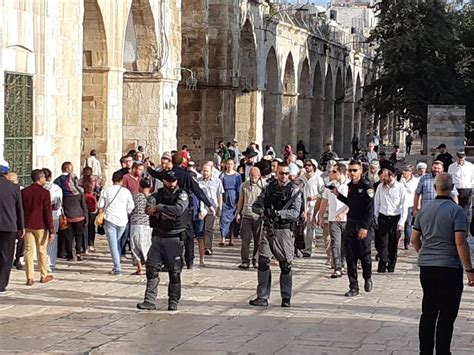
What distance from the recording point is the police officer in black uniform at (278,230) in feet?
36.5

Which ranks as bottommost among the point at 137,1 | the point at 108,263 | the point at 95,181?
the point at 108,263

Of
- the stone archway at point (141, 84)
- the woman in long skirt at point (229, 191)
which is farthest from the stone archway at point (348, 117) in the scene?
the woman in long skirt at point (229, 191)

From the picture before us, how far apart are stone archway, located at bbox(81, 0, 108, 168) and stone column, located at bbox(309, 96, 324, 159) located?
3053 cm

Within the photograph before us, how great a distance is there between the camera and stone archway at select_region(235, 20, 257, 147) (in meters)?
35.4

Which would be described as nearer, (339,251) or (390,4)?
(339,251)

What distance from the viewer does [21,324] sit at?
10.2 meters

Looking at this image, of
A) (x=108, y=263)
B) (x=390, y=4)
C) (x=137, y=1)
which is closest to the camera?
(x=108, y=263)

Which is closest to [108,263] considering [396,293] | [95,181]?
[95,181]

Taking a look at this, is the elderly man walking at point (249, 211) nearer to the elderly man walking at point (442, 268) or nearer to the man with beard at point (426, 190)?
the man with beard at point (426, 190)

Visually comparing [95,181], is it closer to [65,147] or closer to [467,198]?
[65,147]

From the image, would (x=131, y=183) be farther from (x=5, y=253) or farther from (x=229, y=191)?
(x=5, y=253)

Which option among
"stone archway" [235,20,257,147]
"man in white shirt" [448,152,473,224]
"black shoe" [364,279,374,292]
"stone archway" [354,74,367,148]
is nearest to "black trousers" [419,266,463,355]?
"black shoe" [364,279,374,292]

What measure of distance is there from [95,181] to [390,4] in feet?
89.1

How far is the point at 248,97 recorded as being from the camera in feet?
116
